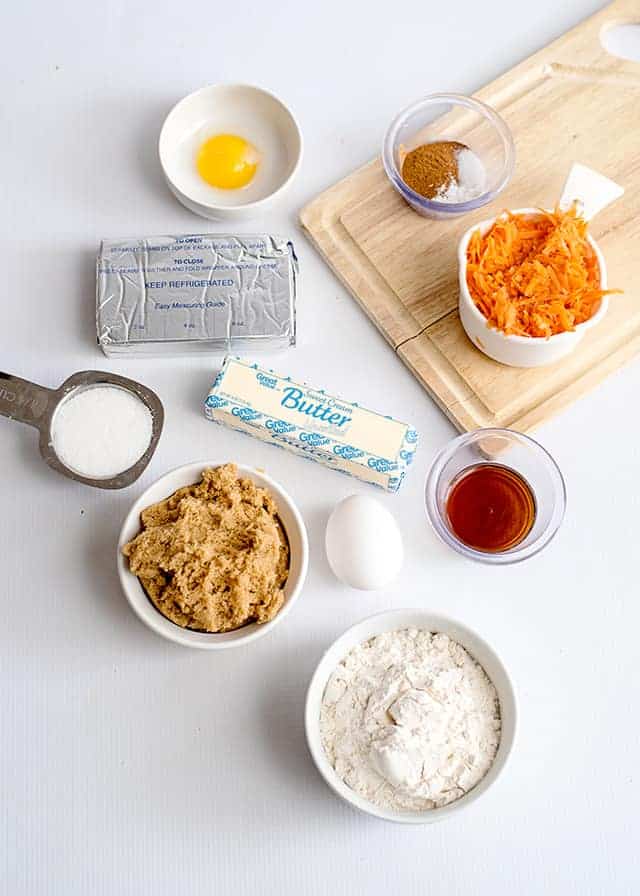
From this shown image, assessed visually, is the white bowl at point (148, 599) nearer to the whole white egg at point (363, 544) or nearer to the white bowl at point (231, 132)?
the whole white egg at point (363, 544)

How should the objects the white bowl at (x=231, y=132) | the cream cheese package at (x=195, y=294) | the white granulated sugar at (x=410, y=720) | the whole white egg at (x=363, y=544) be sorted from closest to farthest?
the white granulated sugar at (x=410, y=720), the whole white egg at (x=363, y=544), the cream cheese package at (x=195, y=294), the white bowl at (x=231, y=132)

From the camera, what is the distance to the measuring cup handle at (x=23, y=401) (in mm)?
1518

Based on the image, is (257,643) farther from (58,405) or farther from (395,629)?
(58,405)

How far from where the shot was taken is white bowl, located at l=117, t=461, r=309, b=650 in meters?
1.41

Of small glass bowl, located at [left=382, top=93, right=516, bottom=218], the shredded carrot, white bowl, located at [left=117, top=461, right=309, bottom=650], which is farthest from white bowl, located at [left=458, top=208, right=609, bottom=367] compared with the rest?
white bowl, located at [left=117, top=461, right=309, bottom=650]

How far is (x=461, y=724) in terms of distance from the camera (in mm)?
1382

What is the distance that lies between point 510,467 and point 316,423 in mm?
312

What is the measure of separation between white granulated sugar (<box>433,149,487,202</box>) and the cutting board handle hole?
331 millimetres

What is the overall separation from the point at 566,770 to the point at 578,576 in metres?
0.29

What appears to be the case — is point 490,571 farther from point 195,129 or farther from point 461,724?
point 195,129

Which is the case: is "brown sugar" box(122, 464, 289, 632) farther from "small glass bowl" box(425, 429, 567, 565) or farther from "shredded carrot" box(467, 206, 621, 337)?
"shredded carrot" box(467, 206, 621, 337)

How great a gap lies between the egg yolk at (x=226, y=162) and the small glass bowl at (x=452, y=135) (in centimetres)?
→ 23

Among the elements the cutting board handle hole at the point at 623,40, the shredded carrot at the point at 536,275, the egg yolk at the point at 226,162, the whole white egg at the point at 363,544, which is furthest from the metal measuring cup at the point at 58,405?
the cutting board handle hole at the point at 623,40

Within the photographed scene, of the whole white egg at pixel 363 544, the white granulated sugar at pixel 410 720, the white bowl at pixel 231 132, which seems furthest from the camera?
the white bowl at pixel 231 132
